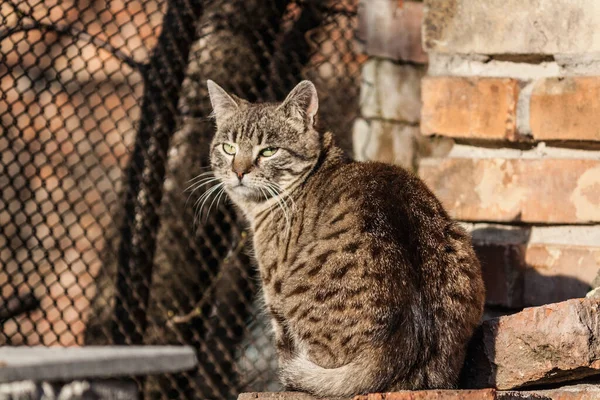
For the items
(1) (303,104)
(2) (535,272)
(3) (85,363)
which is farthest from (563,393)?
(1) (303,104)

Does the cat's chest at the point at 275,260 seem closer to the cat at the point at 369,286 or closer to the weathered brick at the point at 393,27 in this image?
the cat at the point at 369,286

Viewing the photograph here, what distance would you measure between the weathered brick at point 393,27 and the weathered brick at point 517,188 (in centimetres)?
88

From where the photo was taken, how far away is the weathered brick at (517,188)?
93.0 inches

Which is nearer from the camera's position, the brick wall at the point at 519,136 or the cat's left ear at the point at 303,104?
the brick wall at the point at 519,136

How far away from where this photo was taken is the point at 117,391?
1.06 m

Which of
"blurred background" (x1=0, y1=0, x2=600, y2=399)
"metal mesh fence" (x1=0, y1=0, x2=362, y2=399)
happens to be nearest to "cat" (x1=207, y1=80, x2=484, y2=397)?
"blurred background" (x1=0, y1=0, x2=600, y2=399)

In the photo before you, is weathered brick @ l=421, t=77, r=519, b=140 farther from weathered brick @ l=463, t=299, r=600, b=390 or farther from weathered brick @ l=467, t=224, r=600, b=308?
weathered brick @ l=463, t=299, r=600, b=390

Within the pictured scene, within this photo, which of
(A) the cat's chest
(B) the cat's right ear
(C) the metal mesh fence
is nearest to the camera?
(A) the cat's chest

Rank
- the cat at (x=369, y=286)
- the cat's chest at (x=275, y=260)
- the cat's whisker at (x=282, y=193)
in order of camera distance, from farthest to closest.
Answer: the cat's whisker at (x=282, y=193) → the cat's chest at (x=275, y=260) → the cat at (x=369, y=286)

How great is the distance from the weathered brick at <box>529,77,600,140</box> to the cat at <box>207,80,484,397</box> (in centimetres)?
36

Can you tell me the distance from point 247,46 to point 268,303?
1.51m

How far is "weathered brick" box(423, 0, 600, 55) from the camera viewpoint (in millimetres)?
2375

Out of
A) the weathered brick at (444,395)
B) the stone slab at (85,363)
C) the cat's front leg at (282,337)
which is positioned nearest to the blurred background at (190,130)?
the cat's front leg at (282,337)

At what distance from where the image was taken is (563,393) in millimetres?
2035
